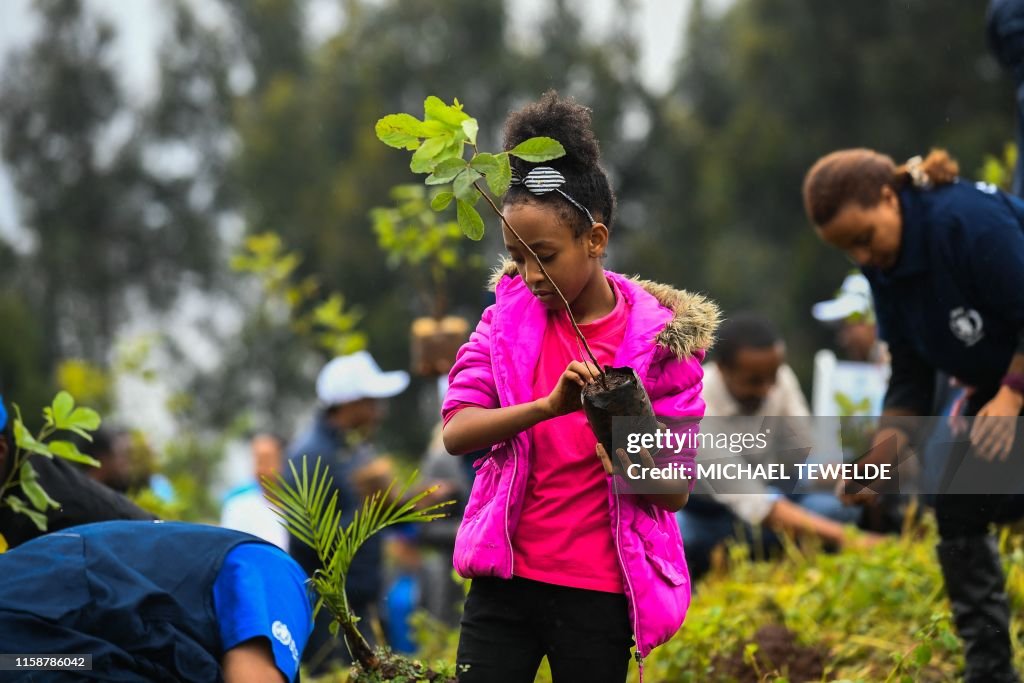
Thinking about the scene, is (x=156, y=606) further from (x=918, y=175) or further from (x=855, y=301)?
(x=855, y=301)

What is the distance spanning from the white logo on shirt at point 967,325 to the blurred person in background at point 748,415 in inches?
95.4

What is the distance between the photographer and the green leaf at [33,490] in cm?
395

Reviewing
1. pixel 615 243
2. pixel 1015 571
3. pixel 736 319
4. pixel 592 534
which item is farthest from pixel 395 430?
pixel 592 534

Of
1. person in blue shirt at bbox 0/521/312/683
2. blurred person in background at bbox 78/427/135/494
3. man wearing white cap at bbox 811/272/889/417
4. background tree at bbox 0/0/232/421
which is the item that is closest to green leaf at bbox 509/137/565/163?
person in blue shirt at bbox 0/521/312/683

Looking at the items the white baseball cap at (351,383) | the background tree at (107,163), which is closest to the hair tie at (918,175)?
the white baseball cap at (351,383)

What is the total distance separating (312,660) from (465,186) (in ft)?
12.3

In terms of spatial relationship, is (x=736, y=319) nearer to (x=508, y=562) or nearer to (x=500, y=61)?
(x=508, y=562)

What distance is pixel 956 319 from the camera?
13.3 ft

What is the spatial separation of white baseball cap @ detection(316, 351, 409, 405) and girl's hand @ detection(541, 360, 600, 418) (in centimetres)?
438

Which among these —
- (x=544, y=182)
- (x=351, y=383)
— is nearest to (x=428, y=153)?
(x=544, y=182)

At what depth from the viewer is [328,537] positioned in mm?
3514

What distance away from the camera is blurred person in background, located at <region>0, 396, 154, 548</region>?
4.03 meters

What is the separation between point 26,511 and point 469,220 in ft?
5.97
